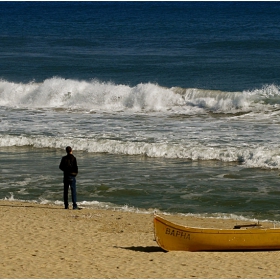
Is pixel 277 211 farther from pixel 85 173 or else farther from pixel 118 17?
pixel 118 17

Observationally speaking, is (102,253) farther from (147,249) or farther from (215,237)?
(215,237)

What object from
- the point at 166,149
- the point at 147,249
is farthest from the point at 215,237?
the point at 166,149

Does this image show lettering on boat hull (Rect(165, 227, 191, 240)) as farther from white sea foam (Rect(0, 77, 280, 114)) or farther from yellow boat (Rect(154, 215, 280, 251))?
white sea foam (Rect(0, 77, 280, 114))

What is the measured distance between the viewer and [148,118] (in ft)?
98.9

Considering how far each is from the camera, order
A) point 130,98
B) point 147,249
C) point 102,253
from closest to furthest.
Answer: point 102,253, point 147,249, point 130,98

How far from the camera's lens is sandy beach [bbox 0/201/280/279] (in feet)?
39.9

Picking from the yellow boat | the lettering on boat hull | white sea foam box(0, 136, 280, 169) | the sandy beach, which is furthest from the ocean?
the lettering on boat hull

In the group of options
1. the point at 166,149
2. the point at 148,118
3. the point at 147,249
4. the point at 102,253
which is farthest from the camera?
the point at 148,118

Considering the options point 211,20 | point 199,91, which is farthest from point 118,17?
point 199,91

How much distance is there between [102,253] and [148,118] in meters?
17.0

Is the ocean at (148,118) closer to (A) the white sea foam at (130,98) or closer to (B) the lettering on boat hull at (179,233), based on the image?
(A) the white sea foam at (130,98)

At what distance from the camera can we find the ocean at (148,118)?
18.9 meters

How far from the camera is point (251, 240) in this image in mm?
13461

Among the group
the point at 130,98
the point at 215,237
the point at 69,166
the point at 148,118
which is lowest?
the point at 215,237
